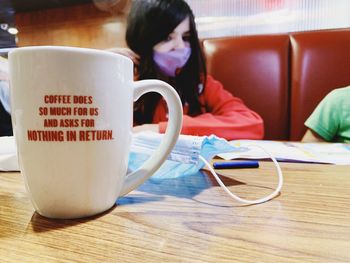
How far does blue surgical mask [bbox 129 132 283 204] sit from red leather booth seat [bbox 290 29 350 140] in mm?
940

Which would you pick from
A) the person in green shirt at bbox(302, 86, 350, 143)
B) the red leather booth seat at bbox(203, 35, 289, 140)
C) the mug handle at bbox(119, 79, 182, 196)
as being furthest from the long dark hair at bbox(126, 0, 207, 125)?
the mug handle at bbox(119, 79, 182, 196)

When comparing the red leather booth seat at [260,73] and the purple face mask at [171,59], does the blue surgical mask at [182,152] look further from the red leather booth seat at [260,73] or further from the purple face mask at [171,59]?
the red leather booth seat at [260,73]

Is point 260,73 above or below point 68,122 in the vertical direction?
below

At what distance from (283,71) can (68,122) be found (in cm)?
120

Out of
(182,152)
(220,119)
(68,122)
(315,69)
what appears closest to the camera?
(68,122)

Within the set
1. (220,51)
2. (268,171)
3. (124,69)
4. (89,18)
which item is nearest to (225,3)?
(220,51)

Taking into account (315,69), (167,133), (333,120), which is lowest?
(333,120)

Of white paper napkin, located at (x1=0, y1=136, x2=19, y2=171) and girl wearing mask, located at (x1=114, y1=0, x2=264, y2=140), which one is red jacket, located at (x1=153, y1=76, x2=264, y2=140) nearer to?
girl wearing mask, located at (x1=114, y1=0, x2=264, y2=140)

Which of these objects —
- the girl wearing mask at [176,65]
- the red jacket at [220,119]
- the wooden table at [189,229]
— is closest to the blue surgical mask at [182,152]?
the wooden table at [189,229]

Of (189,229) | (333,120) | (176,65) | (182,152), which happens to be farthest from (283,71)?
(189,229)

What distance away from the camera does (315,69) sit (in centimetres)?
122

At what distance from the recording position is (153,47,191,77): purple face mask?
1008mm

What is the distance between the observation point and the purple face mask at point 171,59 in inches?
39.7

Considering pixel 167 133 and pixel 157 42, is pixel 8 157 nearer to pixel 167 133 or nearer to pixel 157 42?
pixel 167 133
